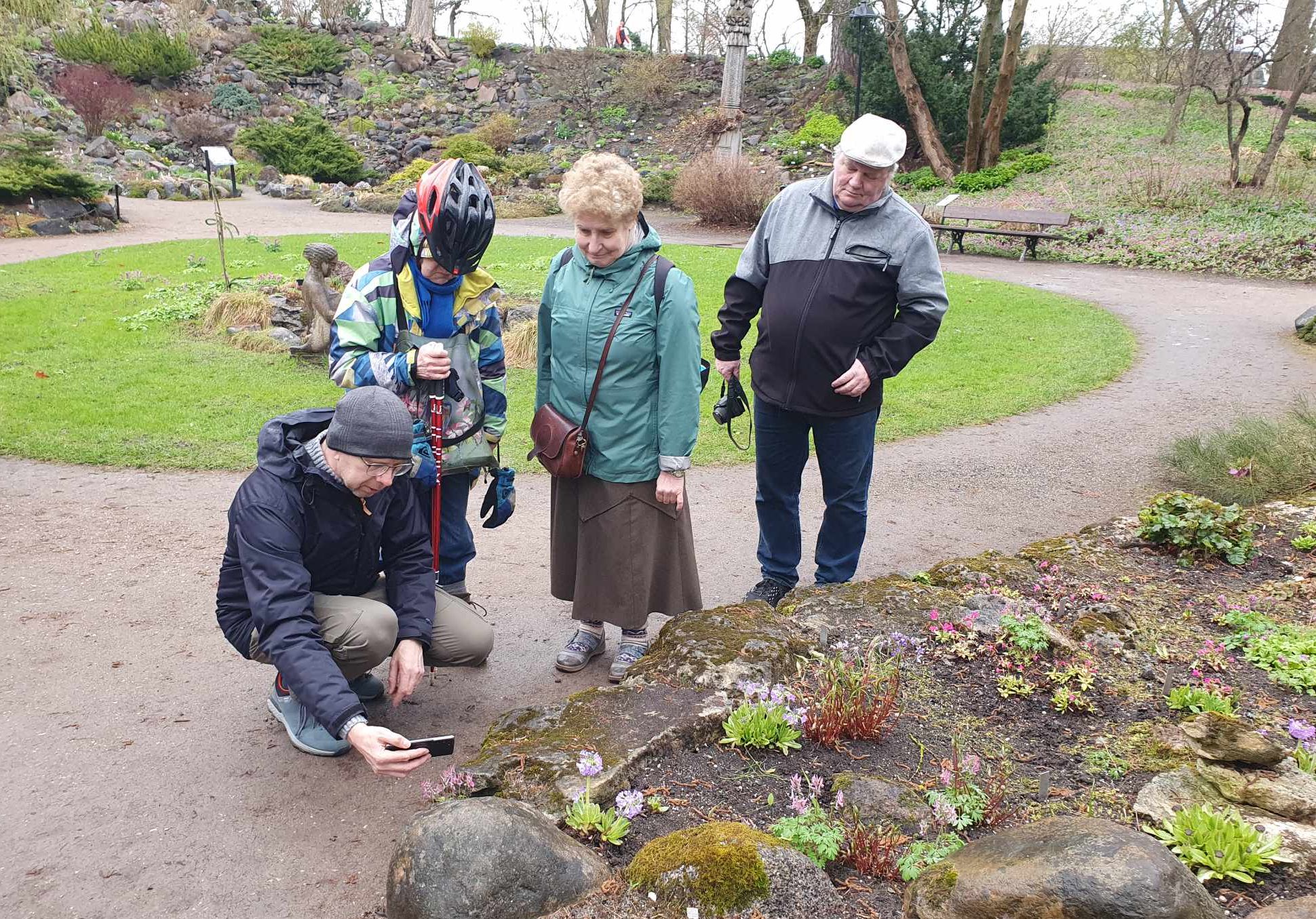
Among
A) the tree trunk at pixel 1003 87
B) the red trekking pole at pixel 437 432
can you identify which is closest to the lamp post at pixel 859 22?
the tree trunk at pixel 1003 87

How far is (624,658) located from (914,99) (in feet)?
76.9

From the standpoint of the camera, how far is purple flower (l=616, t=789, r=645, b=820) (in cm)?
260

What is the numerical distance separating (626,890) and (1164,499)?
11.7ft

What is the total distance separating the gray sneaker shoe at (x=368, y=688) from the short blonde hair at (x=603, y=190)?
1.91 meters

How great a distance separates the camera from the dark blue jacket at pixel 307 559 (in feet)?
9.41

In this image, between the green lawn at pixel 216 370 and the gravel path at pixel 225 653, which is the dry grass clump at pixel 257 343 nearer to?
the green lawn at pixel 216 370

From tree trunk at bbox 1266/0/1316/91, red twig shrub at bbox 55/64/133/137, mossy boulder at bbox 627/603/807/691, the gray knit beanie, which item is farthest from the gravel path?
red twig shrub at bbox 55/64/133/137

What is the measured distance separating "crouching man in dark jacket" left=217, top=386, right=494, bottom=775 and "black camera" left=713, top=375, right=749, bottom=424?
1.65 m

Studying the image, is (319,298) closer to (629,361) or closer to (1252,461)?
(629,361)

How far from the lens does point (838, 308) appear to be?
410cm

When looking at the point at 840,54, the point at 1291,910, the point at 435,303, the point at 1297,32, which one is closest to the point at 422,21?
the point at 840,54

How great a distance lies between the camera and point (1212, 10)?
22.6 m

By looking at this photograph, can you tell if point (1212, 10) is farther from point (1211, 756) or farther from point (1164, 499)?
point (1211, 756)

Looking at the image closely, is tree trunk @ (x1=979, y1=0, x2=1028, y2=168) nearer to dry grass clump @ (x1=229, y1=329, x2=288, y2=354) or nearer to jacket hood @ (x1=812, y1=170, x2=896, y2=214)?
dry grass clump @ (x1=229, y1=329, x2=288, y2=354)
